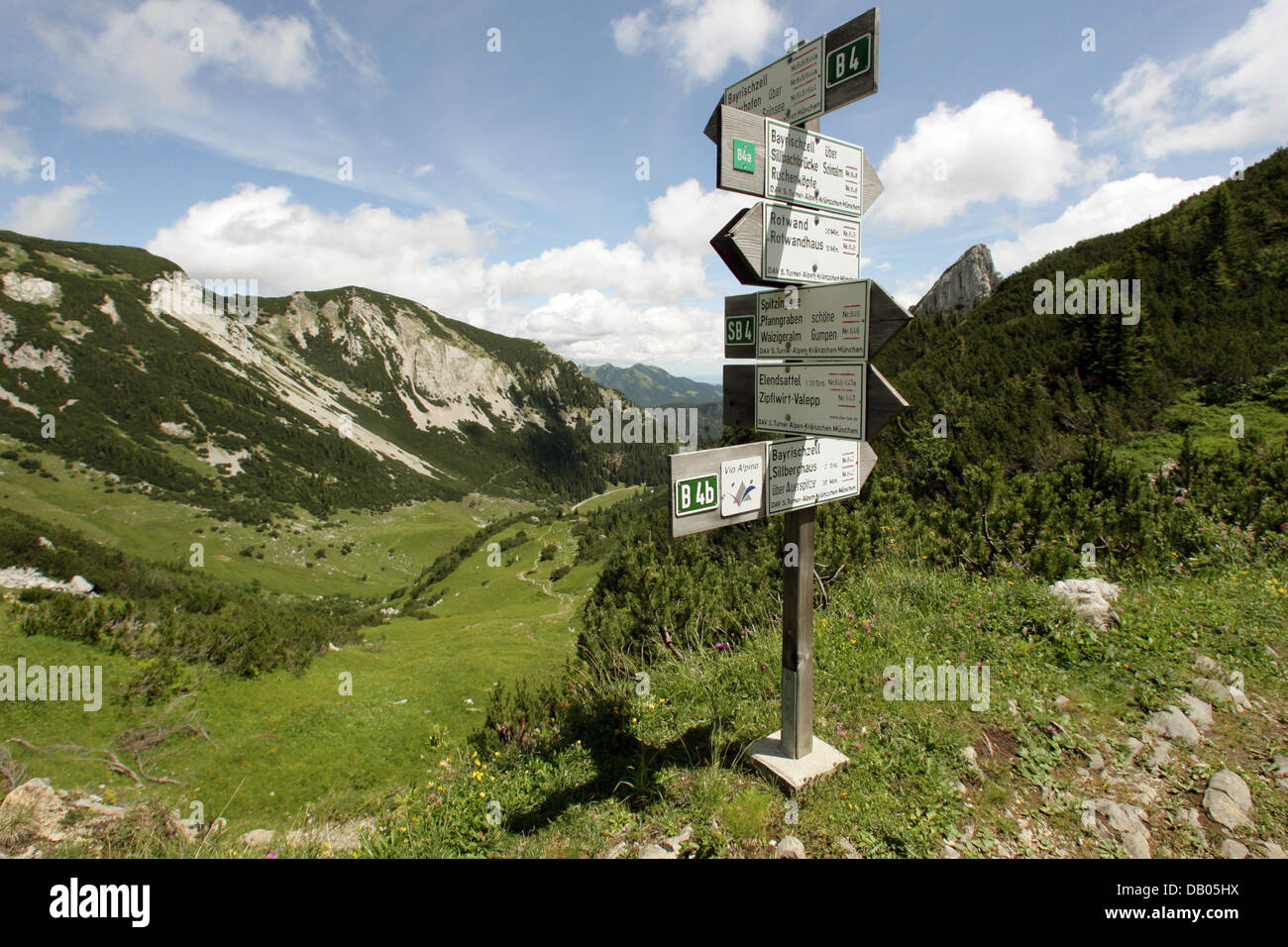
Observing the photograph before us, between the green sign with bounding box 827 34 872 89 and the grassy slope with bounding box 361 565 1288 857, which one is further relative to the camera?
the grassy slope with bounding box 361 565 1288 857

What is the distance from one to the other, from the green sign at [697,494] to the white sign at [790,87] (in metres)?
2.49

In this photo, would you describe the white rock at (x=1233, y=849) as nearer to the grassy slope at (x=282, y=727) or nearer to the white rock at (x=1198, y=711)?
the white rock at (x=1198, y=711)

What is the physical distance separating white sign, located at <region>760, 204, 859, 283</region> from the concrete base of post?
3472 millimetres

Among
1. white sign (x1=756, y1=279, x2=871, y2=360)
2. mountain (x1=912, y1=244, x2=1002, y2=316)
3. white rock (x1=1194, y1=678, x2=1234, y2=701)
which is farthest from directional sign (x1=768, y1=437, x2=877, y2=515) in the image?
mountain (x1=912, y1=244, x2=1002, y2=316)

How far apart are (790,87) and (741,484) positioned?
269cm

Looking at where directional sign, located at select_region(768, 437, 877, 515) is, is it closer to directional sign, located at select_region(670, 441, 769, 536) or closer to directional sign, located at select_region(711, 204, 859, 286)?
directional sign, located at select_region(670, 441, 769, 536)

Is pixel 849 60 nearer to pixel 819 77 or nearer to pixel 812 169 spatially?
pixel 819 77

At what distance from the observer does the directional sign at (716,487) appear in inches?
131

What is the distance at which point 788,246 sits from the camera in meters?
3.57

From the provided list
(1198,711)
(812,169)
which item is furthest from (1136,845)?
(812,169)

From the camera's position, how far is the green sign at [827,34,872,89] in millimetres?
3166
